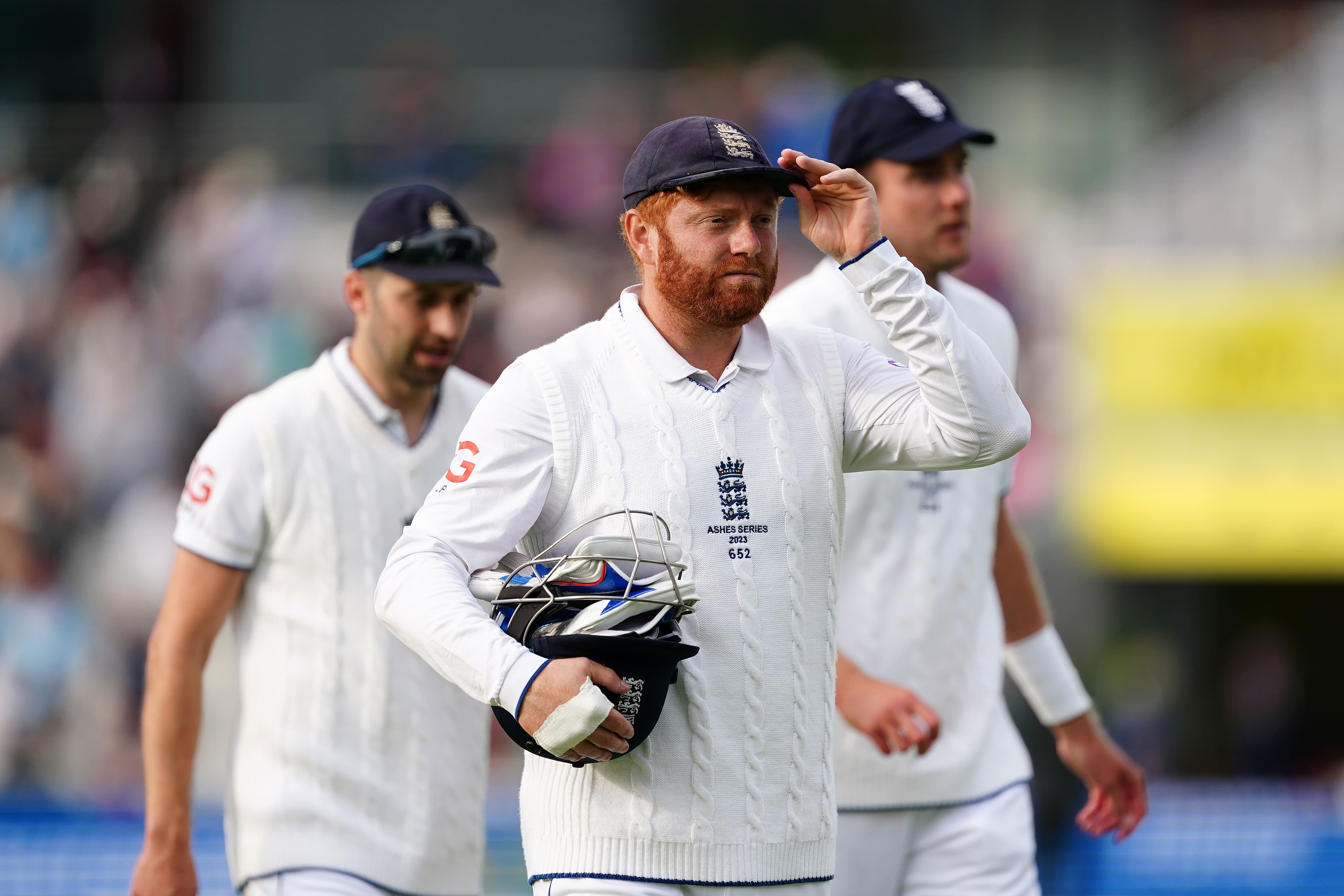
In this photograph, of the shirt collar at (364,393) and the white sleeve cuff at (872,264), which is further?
the shirt collar at (364,393)

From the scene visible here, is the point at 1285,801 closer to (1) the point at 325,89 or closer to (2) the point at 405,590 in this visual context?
(2) the point at 405,590

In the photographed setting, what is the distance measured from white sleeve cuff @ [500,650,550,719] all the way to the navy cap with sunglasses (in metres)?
1.99

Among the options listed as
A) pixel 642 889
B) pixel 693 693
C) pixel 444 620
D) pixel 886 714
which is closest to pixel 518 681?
pixel 444 620

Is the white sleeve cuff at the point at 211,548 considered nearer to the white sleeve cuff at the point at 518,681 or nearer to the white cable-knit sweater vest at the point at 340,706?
the white cable-knit sweater vest at the point at 340,706

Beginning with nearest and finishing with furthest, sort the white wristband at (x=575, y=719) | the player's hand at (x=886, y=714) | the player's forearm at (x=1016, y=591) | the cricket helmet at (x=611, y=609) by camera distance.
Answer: the white wristband at (x=575, y=719) → the cricket helmet at (x=611, y=609) → the player's hand at (x=886, y=714) → the player's forearm at (x=1016, y=591)

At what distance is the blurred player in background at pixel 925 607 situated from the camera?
194 inches

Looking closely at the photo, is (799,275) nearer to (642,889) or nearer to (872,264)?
(872,264)

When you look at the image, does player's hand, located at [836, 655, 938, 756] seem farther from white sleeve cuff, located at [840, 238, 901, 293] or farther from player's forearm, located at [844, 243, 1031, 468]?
white sleeve cuff, located at [840, 238, 901, 293]

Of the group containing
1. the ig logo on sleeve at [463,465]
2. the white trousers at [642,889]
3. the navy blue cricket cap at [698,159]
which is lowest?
the white trousers at [642,889]

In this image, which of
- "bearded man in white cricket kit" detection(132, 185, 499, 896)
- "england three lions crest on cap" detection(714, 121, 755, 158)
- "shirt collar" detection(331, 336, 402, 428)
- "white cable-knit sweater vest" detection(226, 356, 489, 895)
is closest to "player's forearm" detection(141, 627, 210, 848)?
"bearded man in white cricket kit" detection(132, 185, 499, 896)

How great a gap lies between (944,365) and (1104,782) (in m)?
2.12

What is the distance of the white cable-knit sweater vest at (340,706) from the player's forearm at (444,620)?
4.42ft

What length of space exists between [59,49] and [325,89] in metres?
2.79

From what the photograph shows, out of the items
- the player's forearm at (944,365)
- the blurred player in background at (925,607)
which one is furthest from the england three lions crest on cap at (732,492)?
the blurred player in background at (925,607)
